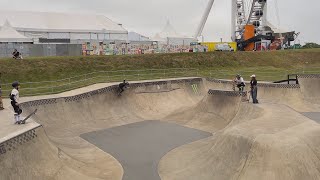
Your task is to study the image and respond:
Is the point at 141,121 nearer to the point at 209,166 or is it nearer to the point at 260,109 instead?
the point at 260,109

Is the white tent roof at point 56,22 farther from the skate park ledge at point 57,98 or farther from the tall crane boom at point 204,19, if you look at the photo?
the skate park ledge at point 57,98

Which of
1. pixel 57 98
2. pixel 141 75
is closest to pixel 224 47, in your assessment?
pixel 141 75

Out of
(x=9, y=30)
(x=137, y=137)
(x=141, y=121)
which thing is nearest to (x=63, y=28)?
(x=9, y=30)

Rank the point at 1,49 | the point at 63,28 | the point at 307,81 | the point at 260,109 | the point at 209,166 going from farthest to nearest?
the point at 63,28
the point at 1,49
the point at 307,81
the point at 260,109
the point at 209,166

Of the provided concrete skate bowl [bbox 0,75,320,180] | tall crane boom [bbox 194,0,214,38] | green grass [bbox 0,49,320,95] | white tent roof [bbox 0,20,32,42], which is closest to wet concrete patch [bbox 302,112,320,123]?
concrete skate bowl [bbox 0,75,320,180]

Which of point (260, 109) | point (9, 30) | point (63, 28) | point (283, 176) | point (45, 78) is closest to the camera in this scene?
point (283, 176)

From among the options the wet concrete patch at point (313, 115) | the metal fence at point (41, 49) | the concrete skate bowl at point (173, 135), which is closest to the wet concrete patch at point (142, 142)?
the concrete skate bowl at point (173, 135)

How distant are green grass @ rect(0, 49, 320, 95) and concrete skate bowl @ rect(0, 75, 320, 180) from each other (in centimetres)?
443

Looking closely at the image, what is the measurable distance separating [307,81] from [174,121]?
12108 millimetres

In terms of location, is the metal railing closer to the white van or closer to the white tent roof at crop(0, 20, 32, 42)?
the white tent roof at crop(0, 20, 32, 42)

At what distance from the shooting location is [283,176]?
399 inches

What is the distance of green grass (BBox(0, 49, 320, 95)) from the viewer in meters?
28.7

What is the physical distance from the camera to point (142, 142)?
17.9 meters

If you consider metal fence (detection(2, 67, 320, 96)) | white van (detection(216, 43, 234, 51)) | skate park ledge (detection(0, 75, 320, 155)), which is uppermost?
white van (detection(216, 43, 234, 51))
